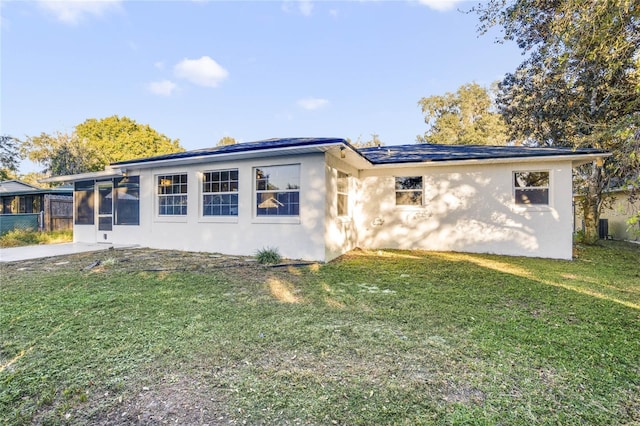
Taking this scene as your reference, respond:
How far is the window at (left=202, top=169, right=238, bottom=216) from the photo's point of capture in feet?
28.5

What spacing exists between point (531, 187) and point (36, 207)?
76.2 ft

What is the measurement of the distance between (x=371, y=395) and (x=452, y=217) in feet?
27.1

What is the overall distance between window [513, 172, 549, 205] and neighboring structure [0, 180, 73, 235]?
19.8m

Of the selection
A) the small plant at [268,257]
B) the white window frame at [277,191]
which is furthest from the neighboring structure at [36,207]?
the small plant at [268,257]

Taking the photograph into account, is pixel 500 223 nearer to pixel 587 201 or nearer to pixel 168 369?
pixel 587 201

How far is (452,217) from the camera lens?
31.0ft

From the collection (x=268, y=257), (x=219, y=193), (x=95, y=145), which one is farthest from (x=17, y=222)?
(x=95, y=145)

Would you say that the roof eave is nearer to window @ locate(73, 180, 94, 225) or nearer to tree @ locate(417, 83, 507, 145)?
window @ locate(73, 180, 94, 225)

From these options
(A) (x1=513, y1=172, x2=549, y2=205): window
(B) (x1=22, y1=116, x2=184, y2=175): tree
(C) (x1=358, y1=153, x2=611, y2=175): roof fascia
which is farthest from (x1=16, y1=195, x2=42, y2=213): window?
(A) (x1=513, y1=172, x2=549, y2=205): window

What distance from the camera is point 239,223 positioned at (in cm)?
859

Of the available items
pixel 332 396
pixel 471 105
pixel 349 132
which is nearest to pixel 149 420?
pixel 332 396

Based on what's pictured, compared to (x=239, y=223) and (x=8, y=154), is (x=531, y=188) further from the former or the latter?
(x=8, y=154)

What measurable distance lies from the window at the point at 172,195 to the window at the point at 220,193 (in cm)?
81

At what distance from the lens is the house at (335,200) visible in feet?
25.6
